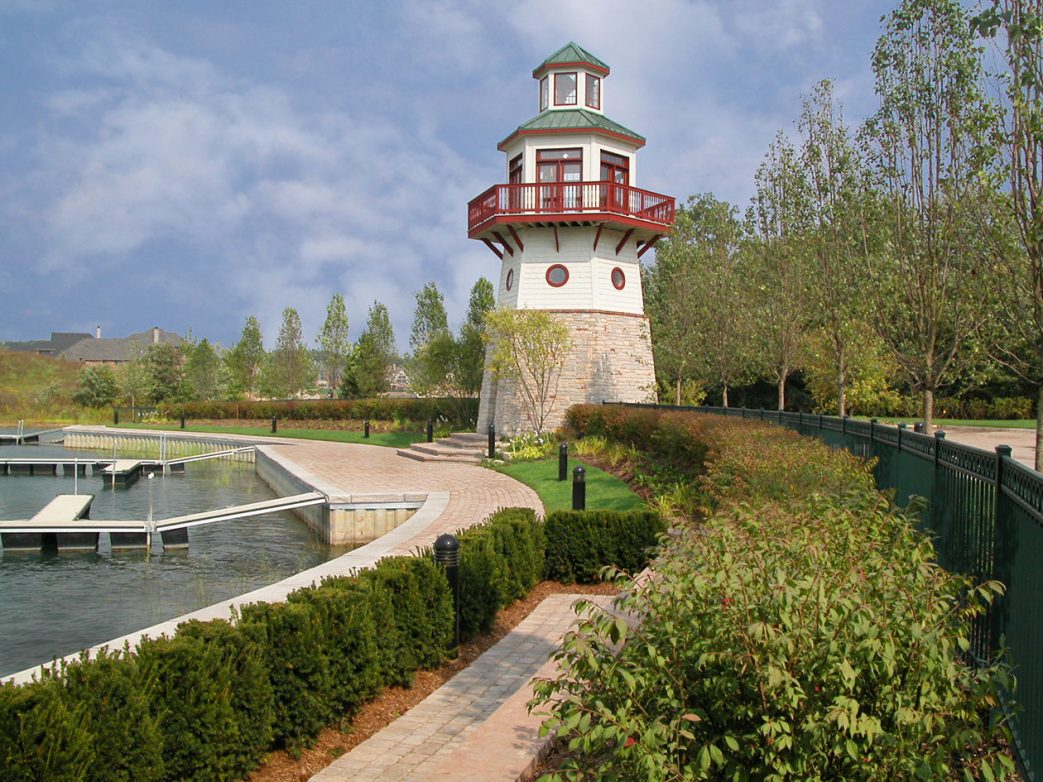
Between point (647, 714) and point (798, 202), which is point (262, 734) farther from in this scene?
point (798, 202)

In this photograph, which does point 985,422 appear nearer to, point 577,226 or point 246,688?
point 577,226

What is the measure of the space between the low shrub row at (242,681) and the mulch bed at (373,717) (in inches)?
3.5

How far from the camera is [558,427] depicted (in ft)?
87.1

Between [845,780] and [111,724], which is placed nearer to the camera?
[845,780]

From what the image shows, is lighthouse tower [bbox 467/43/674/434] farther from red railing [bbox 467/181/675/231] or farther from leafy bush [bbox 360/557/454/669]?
leafy bush [bbox 360/557/454/669]

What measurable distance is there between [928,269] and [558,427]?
13718 mm

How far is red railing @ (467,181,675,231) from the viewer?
26594 mm

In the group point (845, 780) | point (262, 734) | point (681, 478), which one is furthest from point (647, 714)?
point (681, 478)

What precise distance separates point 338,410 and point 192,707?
3716 centimetres

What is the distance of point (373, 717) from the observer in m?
6.32

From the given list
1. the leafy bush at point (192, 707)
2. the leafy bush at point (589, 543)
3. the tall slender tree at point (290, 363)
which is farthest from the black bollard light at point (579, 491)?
the tall slender tree at point (290, 363)

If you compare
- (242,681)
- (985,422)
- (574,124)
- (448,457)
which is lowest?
(448,457)

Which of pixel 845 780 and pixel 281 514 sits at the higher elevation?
pixel 845 780

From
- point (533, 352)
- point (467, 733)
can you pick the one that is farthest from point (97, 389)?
point (467, 733)
